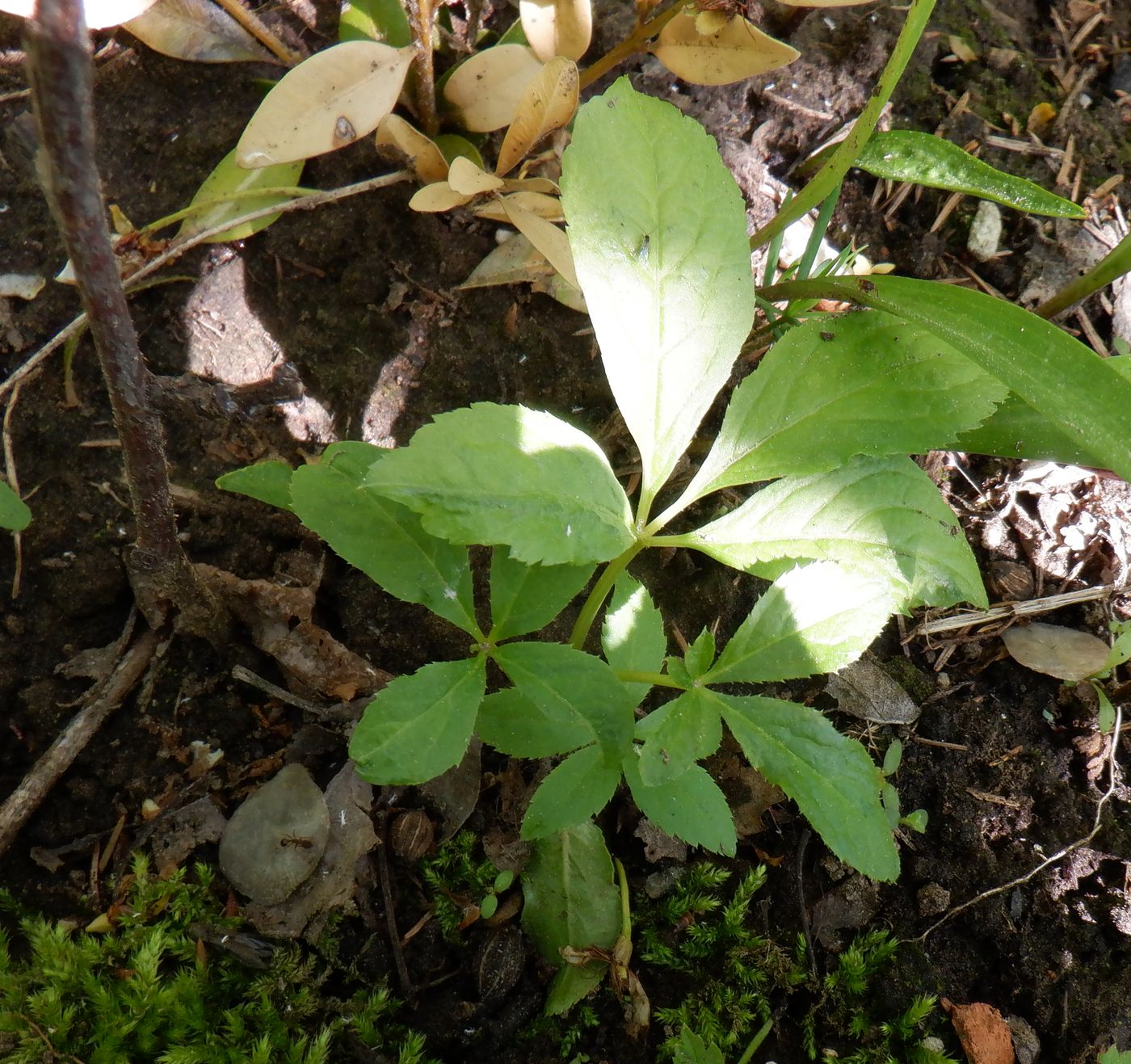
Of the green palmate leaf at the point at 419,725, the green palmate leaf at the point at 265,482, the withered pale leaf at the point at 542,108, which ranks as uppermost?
the withered pale leaf at the point at 542,108

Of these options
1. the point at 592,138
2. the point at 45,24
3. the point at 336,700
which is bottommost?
the point at 336,700

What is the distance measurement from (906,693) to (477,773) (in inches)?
38.1

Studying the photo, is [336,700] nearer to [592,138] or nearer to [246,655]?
[246,655]

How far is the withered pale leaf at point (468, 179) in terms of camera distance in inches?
71.3

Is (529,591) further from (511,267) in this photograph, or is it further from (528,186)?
(528,186)

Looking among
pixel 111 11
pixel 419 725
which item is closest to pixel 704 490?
pixel 419 725

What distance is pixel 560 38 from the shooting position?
1.89 meters

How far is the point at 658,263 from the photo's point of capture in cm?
146

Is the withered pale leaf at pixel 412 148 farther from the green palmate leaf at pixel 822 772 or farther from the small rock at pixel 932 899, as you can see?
the small rock at pixel 932 899

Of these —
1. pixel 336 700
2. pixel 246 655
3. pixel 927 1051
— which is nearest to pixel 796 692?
pixel 927 1051

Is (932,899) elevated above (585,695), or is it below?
below

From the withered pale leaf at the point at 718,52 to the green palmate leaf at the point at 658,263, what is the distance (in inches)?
20.4

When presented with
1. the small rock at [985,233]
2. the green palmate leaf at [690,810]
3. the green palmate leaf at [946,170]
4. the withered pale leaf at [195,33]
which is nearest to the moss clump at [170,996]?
the green palmate leaf at [690,810]

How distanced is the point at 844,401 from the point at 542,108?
37.0 inches
